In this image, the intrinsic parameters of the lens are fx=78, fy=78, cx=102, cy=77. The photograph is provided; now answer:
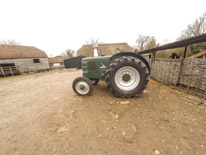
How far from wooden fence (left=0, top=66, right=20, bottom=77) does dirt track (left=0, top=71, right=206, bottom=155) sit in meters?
14.8

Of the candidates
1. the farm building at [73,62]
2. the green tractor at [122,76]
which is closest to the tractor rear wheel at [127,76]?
the green tractor at [122,76]

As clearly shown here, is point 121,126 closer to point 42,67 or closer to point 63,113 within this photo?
point 63,113

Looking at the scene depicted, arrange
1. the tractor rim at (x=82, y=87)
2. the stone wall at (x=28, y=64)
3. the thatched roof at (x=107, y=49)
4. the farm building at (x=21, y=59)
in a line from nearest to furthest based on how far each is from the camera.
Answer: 1. the tractor rim at (x=82, y=87)
2. the farm building at (x=21, y=59)
3. the stone wall at (x=28, y=64)
4. the thatched roof at (x=107, y=49)

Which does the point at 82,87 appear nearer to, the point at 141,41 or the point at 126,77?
the point at 126,77

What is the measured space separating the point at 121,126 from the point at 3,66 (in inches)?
738

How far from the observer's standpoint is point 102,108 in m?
2.14

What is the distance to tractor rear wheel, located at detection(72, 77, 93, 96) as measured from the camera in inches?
103

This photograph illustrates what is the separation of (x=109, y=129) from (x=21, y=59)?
1876 centimetres

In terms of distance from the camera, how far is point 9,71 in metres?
11.9

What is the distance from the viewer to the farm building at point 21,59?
470 inches

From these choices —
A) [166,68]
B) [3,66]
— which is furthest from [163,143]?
[3,66]

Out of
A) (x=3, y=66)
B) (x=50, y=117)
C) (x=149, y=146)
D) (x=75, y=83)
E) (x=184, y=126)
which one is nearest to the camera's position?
(x=149, y=146)

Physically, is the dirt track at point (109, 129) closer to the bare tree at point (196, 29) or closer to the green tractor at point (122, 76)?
the green tractor at point (122, 76)

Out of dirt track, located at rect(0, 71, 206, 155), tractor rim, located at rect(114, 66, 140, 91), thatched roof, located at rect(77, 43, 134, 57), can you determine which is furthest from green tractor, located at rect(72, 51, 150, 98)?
thatched roof, located at rect(77, 43, 134, 57)
